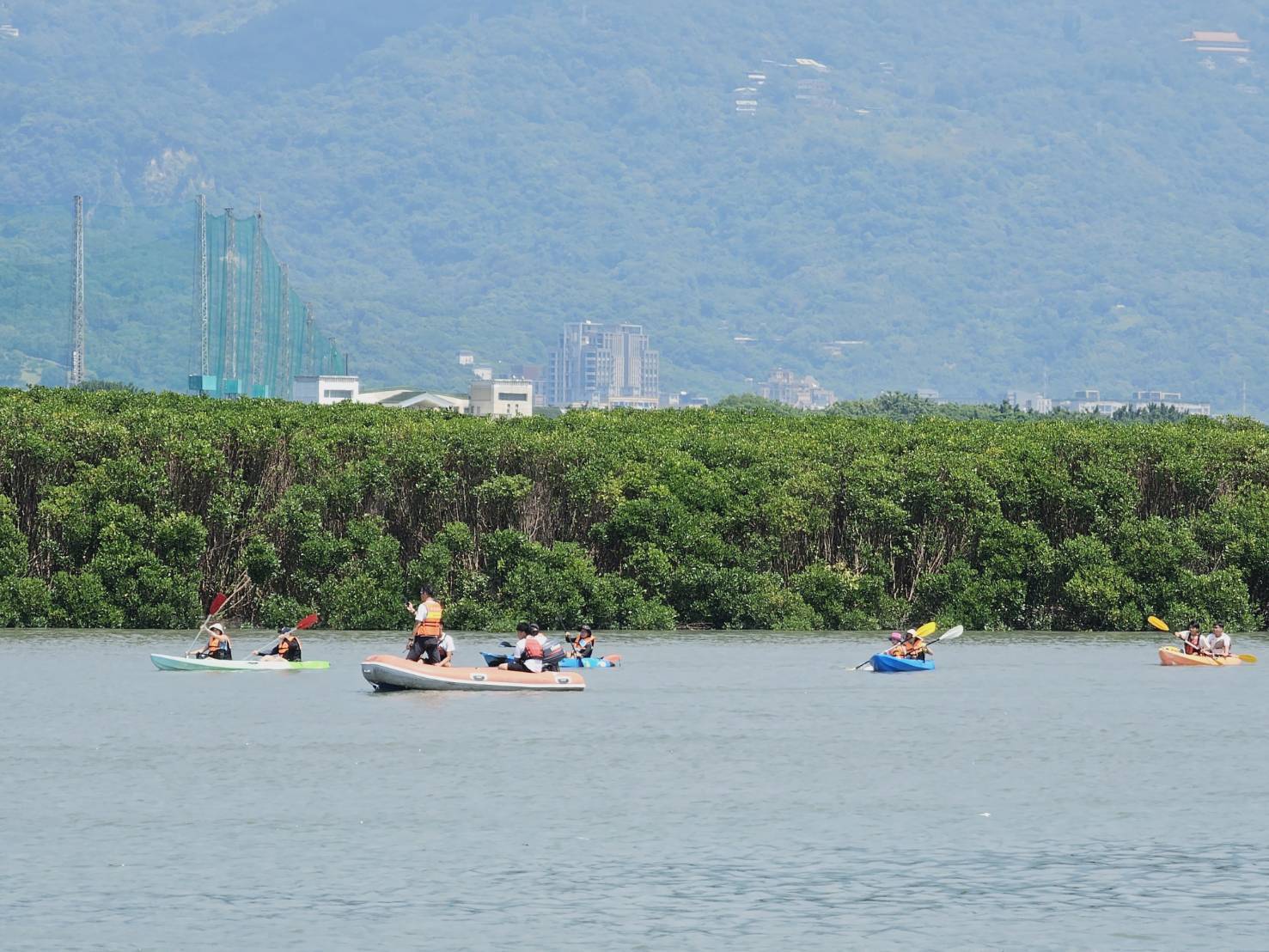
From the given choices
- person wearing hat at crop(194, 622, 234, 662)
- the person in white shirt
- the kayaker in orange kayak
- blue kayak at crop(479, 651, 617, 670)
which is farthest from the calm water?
the person in white shirt

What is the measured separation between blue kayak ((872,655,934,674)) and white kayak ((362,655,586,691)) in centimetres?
1253

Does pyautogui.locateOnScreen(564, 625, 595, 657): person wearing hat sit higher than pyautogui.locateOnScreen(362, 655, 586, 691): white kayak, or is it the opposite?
pyautogui.locateOnScreen(564, 625, 595, 657): person wearing hat

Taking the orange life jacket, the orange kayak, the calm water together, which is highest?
the orange life jacket

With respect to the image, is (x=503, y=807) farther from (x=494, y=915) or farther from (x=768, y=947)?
(x=768, y=947)

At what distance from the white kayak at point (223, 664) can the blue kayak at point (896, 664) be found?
17856 mm

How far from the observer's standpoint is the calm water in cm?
3278

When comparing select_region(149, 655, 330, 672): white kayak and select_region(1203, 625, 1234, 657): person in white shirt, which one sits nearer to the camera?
select_region(149, 655, 330, 672): white kayak

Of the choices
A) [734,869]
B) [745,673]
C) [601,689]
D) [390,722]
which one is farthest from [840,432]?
[734,869]

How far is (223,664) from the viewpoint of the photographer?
65312 mm

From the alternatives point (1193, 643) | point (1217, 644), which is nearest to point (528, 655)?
point (1193, 643)

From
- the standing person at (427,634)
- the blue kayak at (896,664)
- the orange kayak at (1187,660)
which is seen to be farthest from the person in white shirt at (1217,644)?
the standing person at (427,634)

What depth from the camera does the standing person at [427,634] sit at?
61.1 metres

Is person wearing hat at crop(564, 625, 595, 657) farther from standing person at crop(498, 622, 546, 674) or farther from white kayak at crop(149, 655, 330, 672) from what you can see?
white kayak at crop(149, 655, 330, 672)

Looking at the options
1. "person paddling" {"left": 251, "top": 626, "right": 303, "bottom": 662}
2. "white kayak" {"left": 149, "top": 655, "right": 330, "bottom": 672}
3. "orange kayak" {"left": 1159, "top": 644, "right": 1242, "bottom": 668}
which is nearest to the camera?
"white kayak" {"left": 149, "top": 655, "right": 330, "bottom": 672}
